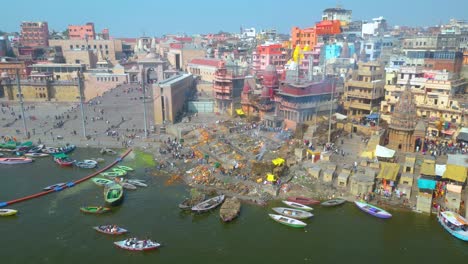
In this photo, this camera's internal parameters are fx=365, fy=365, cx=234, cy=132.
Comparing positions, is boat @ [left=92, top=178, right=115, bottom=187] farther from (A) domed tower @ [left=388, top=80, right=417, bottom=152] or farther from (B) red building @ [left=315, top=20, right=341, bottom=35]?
(B) red building @ [left=315, top=20, right=341, bottom=35]

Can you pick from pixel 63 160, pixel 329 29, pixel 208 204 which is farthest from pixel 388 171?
pixel 329 29

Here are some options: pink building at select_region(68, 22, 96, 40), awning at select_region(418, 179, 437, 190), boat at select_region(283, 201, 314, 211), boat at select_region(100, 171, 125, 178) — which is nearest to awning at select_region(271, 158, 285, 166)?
boat at select_region(283, 201, 314, 211)

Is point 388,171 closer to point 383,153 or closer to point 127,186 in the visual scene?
point 383,153

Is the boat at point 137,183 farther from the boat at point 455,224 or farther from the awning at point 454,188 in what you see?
the awning at point 454,188

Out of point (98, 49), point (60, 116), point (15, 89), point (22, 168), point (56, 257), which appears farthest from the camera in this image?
point (98, 49)

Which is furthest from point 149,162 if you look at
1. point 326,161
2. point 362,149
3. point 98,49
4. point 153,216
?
point 98,49

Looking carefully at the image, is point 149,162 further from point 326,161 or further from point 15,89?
point 15,89

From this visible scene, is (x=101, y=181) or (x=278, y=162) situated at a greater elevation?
(x=278, y=162)
